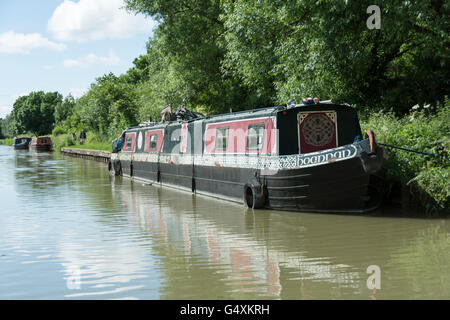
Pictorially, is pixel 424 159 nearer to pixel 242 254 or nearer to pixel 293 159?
pixel 293 159

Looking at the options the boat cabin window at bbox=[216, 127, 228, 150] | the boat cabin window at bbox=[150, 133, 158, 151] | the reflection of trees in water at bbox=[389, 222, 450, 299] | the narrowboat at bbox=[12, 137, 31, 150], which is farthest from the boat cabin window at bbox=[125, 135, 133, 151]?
the narrowboat at bbox=[12, 137, 31, 150]

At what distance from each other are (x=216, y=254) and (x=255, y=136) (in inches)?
192

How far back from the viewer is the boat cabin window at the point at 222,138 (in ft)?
43.1

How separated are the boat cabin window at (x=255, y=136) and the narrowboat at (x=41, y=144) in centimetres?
5154

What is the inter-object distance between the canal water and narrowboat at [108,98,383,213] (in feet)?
1.26

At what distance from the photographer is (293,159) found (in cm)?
1017

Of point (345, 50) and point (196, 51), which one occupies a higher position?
point (196, 51)

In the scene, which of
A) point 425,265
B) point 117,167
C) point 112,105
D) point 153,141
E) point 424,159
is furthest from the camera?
point 112,105

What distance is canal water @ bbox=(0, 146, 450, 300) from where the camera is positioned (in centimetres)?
550

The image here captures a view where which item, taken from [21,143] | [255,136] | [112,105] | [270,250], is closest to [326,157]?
[255,136]

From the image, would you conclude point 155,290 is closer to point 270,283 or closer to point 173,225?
point 270,283

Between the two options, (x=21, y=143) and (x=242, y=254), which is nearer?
(x=242, y=254)

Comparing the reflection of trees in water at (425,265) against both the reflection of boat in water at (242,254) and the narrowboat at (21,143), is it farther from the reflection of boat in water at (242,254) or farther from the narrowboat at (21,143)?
the narrowboat at (21,143)

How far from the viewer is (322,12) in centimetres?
1252
